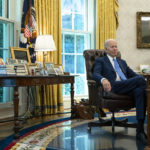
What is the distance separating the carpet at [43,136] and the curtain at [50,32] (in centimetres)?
78

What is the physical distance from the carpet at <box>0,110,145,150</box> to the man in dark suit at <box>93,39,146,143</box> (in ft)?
2.74

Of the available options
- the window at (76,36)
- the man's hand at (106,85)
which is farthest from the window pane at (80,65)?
the man's hand at (106,85)

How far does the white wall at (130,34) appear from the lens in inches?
242

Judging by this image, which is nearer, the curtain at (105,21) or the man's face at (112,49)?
the man's face at (112,49)

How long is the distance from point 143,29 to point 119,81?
3590 millimetres

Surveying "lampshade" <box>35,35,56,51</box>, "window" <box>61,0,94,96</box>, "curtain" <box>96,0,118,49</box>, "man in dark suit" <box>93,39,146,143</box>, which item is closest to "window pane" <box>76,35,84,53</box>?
"window" <box>61,0,94,96</box>

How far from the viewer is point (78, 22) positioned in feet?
19.0

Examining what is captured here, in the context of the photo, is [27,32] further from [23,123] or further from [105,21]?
[105,21]

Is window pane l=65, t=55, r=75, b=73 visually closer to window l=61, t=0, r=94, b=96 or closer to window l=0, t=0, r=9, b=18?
window l=61, t=0, r=94, b=96

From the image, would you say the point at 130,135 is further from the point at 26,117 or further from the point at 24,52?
the point at 24,52

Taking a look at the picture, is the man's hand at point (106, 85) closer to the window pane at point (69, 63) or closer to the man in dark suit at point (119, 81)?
the man in dark suit at point (119, 81)

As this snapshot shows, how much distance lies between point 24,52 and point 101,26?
2.24 metres

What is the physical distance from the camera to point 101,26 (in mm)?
5711

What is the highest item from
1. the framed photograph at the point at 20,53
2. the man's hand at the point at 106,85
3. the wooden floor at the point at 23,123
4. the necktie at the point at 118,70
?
the framed photograph at the point at 20,53
